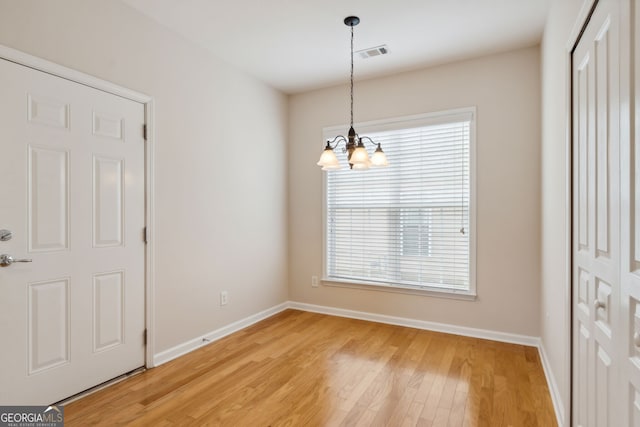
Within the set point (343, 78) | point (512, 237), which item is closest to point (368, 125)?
point (343, 78)

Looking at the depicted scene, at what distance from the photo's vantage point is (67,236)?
7.71ft

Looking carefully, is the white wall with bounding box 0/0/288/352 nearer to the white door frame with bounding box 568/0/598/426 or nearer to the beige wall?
the beige wall

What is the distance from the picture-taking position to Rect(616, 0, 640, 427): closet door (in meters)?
1.08

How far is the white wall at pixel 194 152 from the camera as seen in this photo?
240 centimetres

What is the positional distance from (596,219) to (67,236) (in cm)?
305

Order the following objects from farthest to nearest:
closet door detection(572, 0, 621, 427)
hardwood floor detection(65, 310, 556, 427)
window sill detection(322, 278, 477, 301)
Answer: window sill detection(322, 278, 477, 301) < hardwood floor detection(65, 310, 556, 427) < closet door detection(572, 0, 621, 427)

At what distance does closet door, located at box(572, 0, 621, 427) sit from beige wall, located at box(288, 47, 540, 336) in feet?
5.09

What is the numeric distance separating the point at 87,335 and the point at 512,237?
148 inches

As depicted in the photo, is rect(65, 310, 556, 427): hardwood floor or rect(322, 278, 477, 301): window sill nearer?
rect(65, 310, 556, 427): hardwood floor

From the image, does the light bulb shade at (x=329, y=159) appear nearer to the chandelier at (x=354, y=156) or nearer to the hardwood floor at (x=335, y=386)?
the chandelier at (x=354, y=156)

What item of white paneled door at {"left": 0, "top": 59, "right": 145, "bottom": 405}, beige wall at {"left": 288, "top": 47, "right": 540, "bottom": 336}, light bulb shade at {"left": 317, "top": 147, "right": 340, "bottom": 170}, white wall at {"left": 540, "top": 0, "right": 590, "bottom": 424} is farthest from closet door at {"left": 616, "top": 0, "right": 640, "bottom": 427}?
white paneled door at {"left": 0, "top": 59, "right": 145, "bottom": 405}

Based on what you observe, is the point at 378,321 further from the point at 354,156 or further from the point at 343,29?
the point at 343,29

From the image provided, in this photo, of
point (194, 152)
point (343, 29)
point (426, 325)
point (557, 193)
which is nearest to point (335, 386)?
point (426, 325)

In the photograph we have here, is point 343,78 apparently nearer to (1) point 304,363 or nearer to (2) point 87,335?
(1) point 304,363
